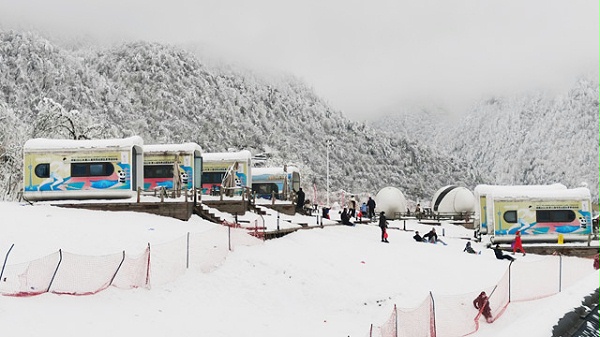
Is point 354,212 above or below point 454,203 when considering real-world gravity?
below

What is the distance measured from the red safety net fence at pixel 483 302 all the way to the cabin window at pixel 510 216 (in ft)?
43.7

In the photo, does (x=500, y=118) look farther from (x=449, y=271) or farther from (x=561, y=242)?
(x=449, y=271)

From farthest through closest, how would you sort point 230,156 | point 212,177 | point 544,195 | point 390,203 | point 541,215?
point 390,203 < point 212,177 < point 230,156 < point 544,195 < point 541,215

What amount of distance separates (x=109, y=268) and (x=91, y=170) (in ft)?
36.7

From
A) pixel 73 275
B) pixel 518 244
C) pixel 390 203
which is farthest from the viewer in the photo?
pixel 390 203

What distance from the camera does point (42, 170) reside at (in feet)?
81.2

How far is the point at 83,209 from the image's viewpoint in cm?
2388

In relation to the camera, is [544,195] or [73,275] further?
[544,195]

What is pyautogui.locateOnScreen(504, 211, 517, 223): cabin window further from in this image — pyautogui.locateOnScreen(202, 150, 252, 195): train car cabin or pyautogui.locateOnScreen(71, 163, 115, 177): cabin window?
pyautogui.locateOnScreen(71, 163, 115, 177): cabin window

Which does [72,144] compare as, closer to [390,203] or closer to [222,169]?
[222,169]

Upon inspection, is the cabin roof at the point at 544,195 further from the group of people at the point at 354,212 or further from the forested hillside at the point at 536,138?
the forested hillside at the point at 536,138

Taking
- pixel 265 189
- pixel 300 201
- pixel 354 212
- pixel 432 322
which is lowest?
pixel 432 322

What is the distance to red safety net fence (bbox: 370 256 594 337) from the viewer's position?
1220cm

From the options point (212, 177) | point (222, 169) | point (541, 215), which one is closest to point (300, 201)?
point (222, 169)
